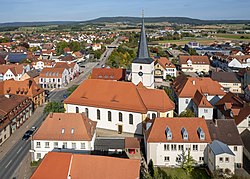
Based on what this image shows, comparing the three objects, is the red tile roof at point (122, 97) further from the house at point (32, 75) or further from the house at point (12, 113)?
the house at point (32, 75)

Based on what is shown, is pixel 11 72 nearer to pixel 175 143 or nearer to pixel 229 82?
pixel 229 82

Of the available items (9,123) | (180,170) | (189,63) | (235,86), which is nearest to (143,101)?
(180,170)

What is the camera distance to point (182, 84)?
56.8 m

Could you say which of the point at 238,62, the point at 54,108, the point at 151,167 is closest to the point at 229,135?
the point at 151,167

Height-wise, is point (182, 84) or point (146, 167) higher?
point (182, 84)

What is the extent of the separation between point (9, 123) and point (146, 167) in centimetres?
2105

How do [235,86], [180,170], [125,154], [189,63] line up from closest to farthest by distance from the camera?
[180,170], [125,154], [235,86], [189,63]

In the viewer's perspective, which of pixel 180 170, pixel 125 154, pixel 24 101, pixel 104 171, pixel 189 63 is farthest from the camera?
pixel 189 63

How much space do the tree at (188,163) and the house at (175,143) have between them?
38 centimetres

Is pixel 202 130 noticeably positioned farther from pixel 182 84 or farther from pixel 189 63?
pixel 189 63

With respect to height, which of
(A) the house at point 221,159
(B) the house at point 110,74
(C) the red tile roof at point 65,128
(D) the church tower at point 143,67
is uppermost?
(D) the church tower at point 143,67

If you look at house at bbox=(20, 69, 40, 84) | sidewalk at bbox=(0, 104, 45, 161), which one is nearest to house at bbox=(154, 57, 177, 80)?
house at bbox=(20, 69, 40, 84)

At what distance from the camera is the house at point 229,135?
34531 millimetres

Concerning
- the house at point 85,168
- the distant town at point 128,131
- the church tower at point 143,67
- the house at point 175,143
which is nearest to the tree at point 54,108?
the distant town at point 128,131
